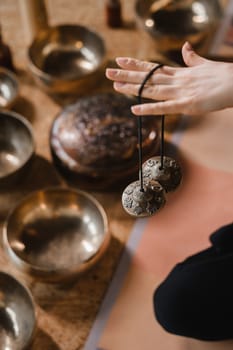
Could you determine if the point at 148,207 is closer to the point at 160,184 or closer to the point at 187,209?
the point at 160,184

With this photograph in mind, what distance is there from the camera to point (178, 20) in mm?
1873

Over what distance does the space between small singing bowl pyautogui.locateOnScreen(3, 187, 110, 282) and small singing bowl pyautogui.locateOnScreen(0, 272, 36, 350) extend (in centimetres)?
5

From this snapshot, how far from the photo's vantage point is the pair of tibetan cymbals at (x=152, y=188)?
0.80 m

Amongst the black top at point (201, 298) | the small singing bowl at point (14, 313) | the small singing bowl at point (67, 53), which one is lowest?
the small singing bowl at point (14, 313)

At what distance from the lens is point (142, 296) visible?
51.7 inches

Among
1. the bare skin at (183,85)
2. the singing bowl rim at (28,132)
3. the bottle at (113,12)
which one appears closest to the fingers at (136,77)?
the bare skin at (183,85)

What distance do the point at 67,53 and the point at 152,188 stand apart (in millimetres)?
1140

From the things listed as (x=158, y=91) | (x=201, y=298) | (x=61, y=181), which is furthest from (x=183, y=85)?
(x=61, y=181)

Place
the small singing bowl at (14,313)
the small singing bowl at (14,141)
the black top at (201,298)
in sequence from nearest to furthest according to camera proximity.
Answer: the black top at (201,298)
the small singing bowl at (14,313)
the small singing bowl at (14,141)

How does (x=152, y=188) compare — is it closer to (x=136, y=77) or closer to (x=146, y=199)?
(x=146, y=199)

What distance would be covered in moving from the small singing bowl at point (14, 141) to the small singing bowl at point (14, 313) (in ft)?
Answer: 1.15

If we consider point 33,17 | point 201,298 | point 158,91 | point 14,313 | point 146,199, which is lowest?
point 14,313

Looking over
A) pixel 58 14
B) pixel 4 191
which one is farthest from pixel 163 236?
pixel 58 14

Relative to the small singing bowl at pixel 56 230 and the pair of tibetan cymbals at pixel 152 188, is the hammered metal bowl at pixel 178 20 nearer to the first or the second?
the small singing bowl at pixel 56 230
